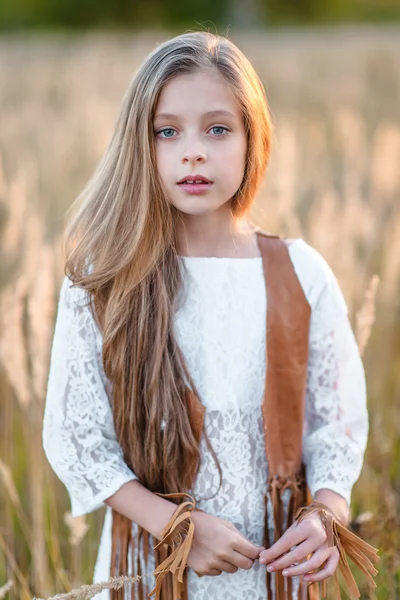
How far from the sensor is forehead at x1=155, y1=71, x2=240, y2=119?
143cm

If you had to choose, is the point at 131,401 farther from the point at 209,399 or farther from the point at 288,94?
the point at 288,94

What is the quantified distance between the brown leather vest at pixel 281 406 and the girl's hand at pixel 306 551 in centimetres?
14

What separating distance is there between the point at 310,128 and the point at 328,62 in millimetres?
4032

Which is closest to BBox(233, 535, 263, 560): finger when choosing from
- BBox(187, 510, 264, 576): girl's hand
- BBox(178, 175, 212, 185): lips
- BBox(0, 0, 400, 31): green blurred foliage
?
BBox(187, 510, 264, 576): girl's hand

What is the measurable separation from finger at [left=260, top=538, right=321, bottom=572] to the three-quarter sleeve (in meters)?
0.18

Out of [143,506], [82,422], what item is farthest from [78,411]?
[143,506]

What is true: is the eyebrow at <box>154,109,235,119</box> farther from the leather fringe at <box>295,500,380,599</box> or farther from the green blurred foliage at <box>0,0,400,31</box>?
the green blurred foliage at <box>0,0,400,31</box>

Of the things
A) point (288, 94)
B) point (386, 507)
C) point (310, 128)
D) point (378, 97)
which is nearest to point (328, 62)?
point (288, 94)

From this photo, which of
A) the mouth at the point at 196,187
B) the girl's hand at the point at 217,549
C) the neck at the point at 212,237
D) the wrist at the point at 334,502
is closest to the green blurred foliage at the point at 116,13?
the neck at the point at 212,237

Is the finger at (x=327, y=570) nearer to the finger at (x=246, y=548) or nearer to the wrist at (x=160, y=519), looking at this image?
the finger at (x=246, y=548)

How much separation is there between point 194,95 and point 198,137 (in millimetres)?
73

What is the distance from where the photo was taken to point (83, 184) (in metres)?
4.10

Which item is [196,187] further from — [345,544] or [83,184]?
[83,184]

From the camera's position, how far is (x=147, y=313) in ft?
4.92
